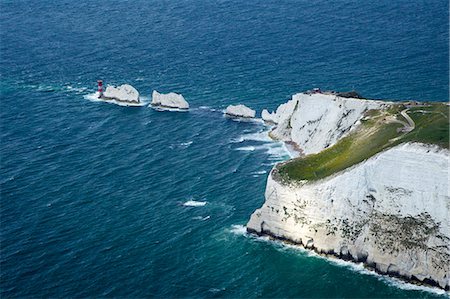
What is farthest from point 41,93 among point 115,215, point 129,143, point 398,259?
point 398,259

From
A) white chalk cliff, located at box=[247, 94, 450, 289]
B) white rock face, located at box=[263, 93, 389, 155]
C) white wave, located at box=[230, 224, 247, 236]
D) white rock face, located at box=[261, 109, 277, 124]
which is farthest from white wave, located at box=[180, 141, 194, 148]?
white chalk cliff, located at box=[247, 94, 450, 289]

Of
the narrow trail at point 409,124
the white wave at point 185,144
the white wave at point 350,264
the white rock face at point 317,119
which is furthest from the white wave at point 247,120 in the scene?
the white wave at point 350,264

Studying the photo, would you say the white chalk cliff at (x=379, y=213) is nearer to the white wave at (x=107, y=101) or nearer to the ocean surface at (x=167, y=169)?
the ocean surface at (x=167, y=169)

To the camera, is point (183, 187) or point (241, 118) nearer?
point (183, 187)

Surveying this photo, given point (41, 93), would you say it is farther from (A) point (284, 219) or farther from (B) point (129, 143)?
(A) point (284, 219)

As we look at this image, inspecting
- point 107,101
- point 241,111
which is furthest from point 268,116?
point 107,101
